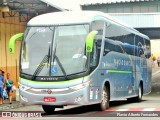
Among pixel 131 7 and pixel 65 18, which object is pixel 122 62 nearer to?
pixel 65 18

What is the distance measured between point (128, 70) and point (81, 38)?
588 cm

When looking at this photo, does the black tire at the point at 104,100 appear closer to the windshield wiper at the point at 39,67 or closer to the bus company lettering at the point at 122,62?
the bus company lettering at the point at 122,62

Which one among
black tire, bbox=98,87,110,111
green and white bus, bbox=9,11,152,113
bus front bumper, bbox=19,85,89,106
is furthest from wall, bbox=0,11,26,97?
bus front bumper, bbox=19,85,89,106

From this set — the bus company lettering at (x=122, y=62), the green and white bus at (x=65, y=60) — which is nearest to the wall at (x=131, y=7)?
the bus company lettering at (x=122, y=62)

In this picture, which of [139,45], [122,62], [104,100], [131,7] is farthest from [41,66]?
[131,7]

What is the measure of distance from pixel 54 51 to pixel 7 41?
11130 mm

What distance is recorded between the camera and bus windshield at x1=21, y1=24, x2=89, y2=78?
14.2m

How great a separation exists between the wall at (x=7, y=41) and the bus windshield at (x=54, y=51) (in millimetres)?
9737

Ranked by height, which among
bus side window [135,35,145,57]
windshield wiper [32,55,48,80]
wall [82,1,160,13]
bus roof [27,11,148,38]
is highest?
wall [82,1,160,13]

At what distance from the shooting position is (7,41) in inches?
985

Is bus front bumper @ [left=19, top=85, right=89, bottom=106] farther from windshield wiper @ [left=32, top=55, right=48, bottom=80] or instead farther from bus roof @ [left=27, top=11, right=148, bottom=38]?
bus roof @ [left=27, top=11, right=148, bottom=38]

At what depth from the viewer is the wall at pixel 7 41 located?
24469 mm

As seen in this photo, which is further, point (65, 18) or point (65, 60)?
point (65, 18)

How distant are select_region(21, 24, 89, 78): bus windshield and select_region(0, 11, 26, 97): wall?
9.74 meters
